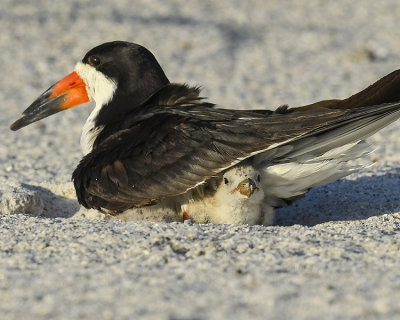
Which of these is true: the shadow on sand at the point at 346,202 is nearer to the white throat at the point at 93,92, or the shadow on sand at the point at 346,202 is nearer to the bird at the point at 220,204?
the bird at the point at 220,204

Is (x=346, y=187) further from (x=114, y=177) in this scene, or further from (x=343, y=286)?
(x=343, y=286)

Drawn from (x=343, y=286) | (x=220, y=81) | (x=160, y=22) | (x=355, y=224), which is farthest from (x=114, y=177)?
(x=160, y=22)

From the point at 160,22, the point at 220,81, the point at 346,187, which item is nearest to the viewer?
the point at 346,187

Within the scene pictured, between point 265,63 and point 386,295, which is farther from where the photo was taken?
point 265,63

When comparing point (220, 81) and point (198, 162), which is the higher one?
point (220, 81)

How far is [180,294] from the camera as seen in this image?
306cm

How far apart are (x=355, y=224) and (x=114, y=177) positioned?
136cm

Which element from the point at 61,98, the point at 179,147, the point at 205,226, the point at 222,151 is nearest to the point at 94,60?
the point at 61,98

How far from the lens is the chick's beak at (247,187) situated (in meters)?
4.24

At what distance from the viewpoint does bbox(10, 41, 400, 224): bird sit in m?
4.21

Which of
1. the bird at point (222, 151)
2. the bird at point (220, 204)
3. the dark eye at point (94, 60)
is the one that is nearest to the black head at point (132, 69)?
the dark eye at point (94, 60)

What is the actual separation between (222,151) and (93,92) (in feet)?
4.46

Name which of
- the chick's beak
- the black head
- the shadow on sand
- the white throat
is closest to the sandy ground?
the shadow on sand

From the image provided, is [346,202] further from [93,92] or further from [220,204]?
[93,92]
